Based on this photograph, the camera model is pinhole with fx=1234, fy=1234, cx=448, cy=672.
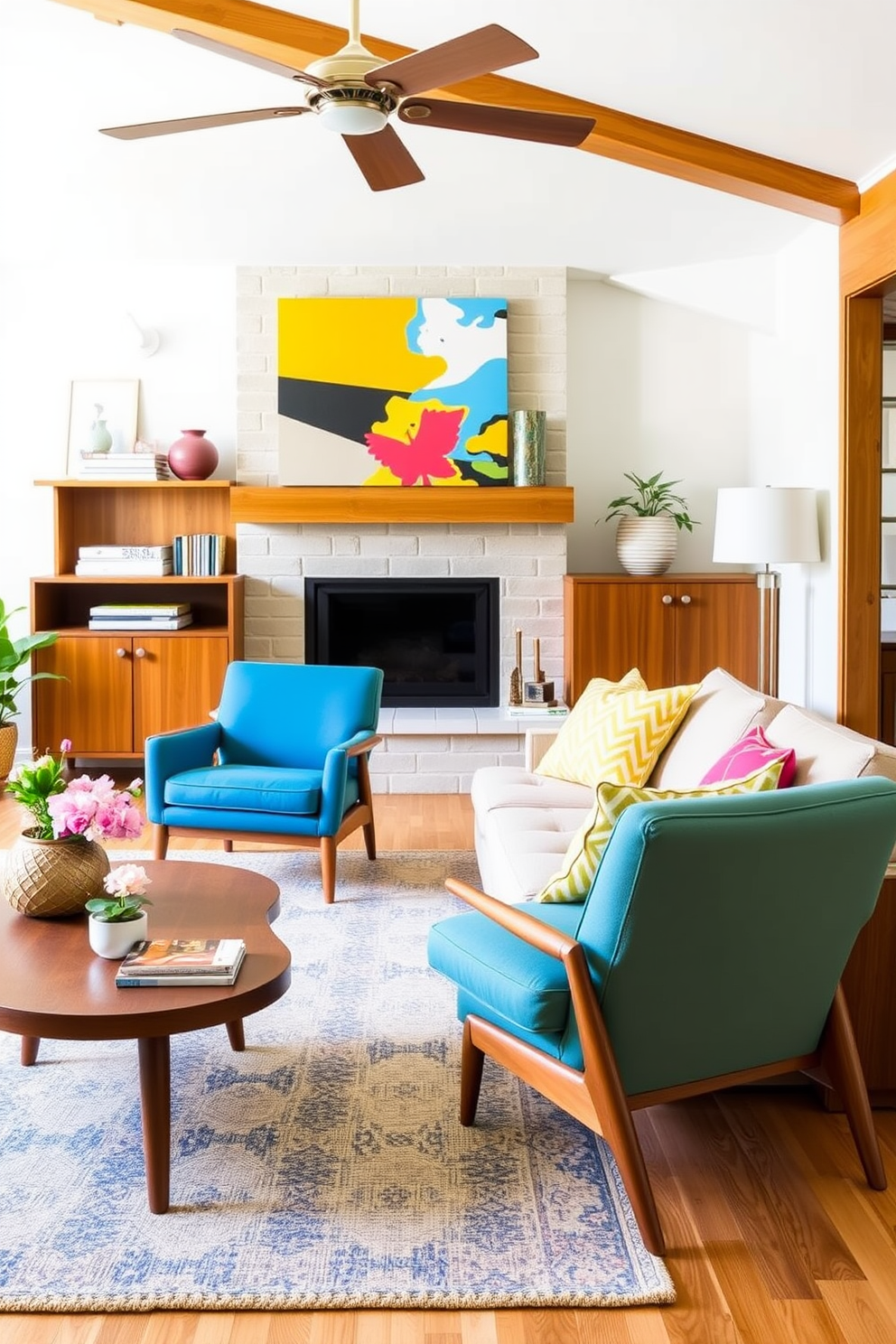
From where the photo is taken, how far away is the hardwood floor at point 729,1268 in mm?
1961

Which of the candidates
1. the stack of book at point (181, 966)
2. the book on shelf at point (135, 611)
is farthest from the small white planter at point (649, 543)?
the stack of book at point (181, 966)

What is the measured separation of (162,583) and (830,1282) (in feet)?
16.1

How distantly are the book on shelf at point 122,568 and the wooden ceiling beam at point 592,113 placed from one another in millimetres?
2694

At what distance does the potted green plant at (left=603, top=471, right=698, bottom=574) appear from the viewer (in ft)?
20.0

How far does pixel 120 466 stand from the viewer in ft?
20.0

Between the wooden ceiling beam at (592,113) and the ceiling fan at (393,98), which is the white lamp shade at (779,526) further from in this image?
the ceiling fan at (393,98)

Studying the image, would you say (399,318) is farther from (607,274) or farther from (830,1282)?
(830,1282)

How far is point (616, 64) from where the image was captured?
374 centimetres

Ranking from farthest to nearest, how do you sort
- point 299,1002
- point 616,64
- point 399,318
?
point 399,318, point 616,64, point 299,1002

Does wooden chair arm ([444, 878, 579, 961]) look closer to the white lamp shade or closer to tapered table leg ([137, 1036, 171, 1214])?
tapered table leg ([137, 1036, 171, 1214])

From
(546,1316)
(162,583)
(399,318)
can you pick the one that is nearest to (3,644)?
(162,583)

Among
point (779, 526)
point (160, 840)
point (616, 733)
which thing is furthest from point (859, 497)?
point (160, 840)

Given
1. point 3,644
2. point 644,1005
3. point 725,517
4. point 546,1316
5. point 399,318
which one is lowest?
point 546,1316

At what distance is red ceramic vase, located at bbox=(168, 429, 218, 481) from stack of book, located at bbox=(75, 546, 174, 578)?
1.30 ft
